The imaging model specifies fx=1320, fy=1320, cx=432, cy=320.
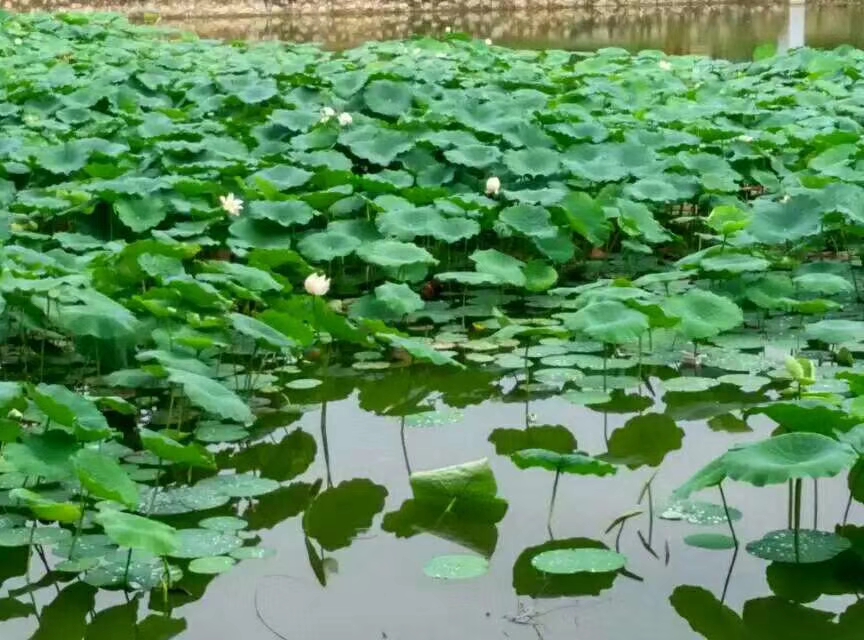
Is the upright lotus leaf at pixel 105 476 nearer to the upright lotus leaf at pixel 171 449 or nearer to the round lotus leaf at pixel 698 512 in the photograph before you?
the upright lotus leaf at pixel 171 449

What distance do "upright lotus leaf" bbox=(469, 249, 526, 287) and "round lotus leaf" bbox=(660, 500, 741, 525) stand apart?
43.8 inches

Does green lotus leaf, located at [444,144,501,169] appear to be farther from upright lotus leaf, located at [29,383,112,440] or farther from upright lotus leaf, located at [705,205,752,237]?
upright lotus leaf, located at [29,383,112,440]

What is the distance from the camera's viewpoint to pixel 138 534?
65.2 inches

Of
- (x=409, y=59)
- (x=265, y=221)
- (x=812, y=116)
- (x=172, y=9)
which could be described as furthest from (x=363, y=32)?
(x=265, y=221)

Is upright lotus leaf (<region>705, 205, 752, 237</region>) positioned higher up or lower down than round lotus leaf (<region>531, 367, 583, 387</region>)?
higher up

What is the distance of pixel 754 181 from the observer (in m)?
4.09

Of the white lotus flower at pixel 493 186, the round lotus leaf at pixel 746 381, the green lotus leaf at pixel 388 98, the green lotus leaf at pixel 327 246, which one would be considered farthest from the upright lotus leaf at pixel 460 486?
the green lotus leaf at pixel 388 98

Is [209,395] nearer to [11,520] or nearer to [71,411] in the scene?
[71,411]

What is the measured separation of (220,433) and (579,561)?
0.81 m

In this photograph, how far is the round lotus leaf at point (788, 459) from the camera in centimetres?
161

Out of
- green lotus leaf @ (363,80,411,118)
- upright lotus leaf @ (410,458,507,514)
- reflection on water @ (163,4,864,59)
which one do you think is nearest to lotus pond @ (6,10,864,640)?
upright lotus leaf @ (410,458,507,514)

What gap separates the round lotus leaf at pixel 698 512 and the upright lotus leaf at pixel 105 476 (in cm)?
79

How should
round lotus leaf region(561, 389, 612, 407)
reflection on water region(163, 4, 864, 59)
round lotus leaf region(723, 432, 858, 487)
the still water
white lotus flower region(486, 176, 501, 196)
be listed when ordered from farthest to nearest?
reflection on water region(163, 4, 864, 59)
white lotus flower region(486, 176, 501, 196)
round lotus leaf region(561, 389, 612, 407)
the still water
round lotus leaf region(723, 432, 858, 487)

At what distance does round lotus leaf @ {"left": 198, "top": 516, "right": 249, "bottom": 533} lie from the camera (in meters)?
1.98
